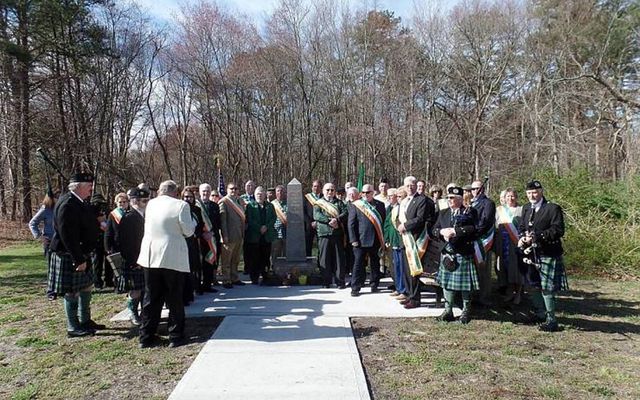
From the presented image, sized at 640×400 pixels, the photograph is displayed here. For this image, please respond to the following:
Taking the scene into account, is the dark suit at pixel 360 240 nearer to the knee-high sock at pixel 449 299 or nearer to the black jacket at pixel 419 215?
the black jacket at pixel 419 215

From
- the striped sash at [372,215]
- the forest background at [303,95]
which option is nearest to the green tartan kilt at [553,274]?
the striped sash at [372,215]

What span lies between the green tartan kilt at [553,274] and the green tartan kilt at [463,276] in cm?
78

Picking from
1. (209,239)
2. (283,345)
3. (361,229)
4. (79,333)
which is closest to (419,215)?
(361,229)

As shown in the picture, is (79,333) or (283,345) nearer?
(283,345)

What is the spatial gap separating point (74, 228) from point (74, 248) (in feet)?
0.71

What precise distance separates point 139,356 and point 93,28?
824 inches

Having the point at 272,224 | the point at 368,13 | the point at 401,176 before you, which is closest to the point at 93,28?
the point at 368,13

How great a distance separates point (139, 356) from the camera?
4738 millimetres

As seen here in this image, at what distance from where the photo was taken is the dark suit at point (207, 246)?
7.59 m

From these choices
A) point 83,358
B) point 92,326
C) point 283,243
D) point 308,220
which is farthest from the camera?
point 308,220

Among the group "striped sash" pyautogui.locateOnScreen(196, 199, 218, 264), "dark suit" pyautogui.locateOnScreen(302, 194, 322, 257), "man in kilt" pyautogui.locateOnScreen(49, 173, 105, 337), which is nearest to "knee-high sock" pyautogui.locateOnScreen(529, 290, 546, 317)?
"dark suit" pyautogui.locateOnScreen(302, 194, 322, 257)

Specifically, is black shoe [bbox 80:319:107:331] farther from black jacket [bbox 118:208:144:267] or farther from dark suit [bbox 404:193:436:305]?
dark suit [bbox 404:193:436:305]

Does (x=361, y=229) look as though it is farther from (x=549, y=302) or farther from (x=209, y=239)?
(x=549, y=302)

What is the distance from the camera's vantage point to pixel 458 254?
5809 mm
